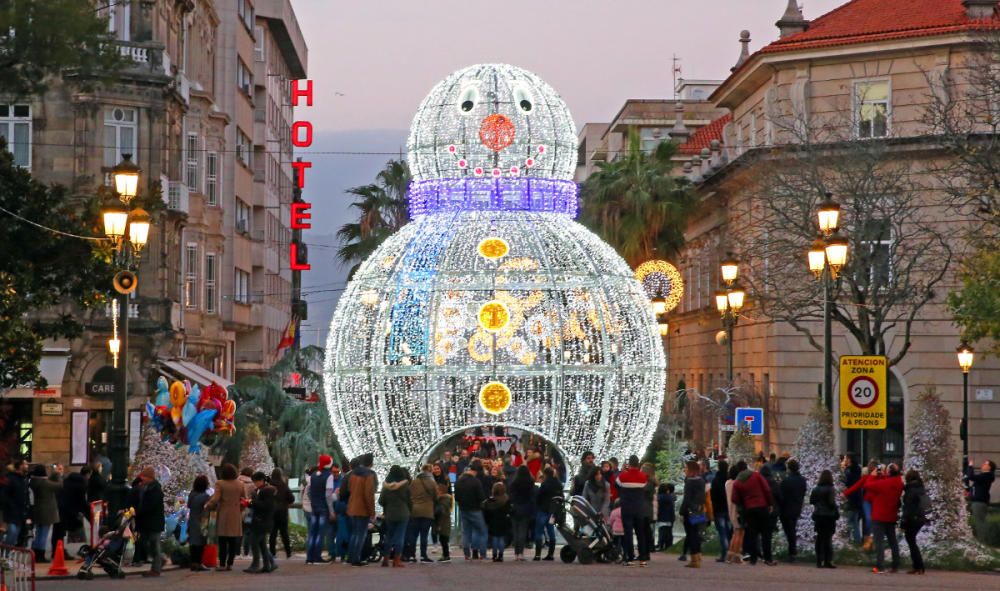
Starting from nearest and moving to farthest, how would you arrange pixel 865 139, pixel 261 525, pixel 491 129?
pixel 261 525 → pixel 491 129 → pixel 865 139

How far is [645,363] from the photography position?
85.0ft

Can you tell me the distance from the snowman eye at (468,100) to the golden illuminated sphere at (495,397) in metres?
3.98

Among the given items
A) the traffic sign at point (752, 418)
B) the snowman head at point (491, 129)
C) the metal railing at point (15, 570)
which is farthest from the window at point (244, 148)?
the metal railing at point (15, 570)

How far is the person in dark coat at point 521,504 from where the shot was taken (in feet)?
74.7

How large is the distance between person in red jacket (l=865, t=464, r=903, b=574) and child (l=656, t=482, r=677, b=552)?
3872 mm

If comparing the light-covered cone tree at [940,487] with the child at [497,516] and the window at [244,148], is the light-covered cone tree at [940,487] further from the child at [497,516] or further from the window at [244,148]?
the window at [244,148]

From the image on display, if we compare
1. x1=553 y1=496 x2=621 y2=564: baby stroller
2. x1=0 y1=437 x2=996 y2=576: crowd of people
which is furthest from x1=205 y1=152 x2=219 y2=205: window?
x1=553 y1=496 x2=621 y2=564: baby stroller

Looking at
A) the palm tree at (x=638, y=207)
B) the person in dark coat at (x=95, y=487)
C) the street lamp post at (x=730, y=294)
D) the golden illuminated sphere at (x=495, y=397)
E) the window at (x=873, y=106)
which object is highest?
the window at (x=873, y=106)

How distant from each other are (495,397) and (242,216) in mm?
35044

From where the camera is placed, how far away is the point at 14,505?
22.5 m

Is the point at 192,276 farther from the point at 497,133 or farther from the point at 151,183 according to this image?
the point at 497,133

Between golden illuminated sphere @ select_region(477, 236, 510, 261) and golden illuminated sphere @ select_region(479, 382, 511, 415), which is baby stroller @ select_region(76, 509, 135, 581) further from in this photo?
golden illuminated sphere @ select_region(477, 236, 510, 261)

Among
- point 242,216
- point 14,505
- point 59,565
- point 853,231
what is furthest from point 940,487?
point 242,216

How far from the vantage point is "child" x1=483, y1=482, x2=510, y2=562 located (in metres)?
23.0
